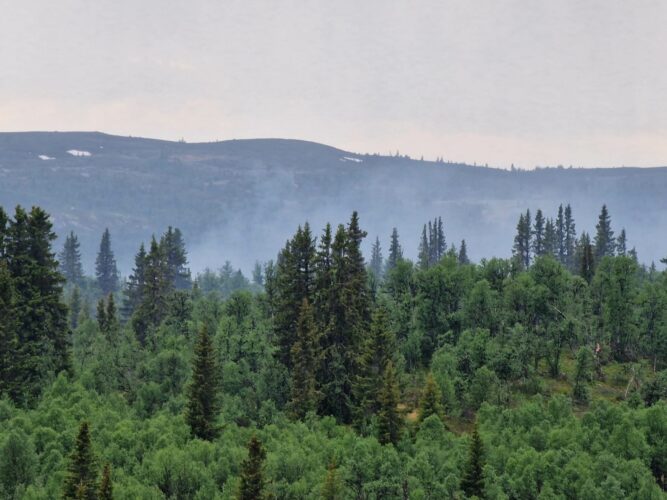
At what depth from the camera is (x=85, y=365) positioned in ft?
336

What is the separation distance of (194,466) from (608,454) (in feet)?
105

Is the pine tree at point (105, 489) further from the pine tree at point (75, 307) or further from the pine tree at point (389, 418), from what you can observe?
the pine tree at point (75, 307)

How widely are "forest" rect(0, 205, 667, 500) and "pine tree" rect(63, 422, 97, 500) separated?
5.4 inches

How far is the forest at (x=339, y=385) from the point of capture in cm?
6862

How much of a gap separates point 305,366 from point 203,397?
12552 mm

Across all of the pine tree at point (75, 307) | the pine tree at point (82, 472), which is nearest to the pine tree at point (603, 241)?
the pine tree at point (75, 307)

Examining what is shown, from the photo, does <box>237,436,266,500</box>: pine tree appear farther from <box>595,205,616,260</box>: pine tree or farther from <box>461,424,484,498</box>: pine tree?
<box>595,205,616,260</box>: pine tree

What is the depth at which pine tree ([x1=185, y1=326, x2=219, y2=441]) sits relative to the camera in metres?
79.6

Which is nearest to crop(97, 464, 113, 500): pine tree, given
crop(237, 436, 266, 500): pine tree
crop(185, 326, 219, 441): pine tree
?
crop(237, 436, 266, 500): pine tree

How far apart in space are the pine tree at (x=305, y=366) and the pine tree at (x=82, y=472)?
29.5 m

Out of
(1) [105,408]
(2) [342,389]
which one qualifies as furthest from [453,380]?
(1) [105,408]

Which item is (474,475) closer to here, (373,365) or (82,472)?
(373,365)

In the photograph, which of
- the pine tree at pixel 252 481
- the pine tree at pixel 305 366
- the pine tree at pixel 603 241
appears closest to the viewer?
the pine tree at pixel 252 481

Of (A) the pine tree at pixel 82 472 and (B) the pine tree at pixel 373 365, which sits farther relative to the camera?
(B) the pine tree at pixel 373 365
